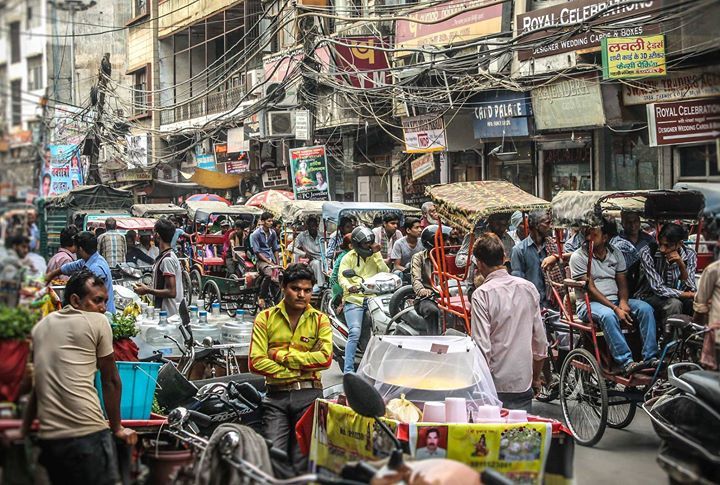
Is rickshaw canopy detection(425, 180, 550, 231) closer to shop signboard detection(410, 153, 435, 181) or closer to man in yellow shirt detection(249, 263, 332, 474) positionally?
man in yellow shirt detection(249, 263, 332, 474)

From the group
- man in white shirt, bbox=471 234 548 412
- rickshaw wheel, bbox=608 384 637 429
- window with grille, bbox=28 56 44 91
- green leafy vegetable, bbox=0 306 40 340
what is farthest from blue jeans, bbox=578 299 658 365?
green leafy vegetable, bbox=0 306 40 340

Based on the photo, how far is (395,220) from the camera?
15391mm

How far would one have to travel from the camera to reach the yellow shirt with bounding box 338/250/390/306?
11.2m

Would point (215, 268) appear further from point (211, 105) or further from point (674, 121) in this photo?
point (211, 105)

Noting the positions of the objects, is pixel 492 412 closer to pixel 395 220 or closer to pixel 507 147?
pixel 395 220

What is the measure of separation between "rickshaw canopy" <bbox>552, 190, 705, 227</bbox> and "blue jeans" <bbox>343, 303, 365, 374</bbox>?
3.00 meters

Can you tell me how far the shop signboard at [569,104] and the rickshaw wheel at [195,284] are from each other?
7454 millimetres

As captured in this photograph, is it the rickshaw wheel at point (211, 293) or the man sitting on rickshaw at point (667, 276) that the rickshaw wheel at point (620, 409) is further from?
the rickshaw wheel at point (211, 293)

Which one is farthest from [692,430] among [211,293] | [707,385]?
[211,293]

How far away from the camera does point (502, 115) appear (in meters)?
19.0

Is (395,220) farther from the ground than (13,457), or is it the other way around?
(395,220)

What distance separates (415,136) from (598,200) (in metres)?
13.3

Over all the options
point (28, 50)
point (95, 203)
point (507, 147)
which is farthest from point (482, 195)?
point (95, 203)

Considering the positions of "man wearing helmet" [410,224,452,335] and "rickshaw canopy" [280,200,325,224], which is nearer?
"man wearing helmet" [410,224,452,335]
